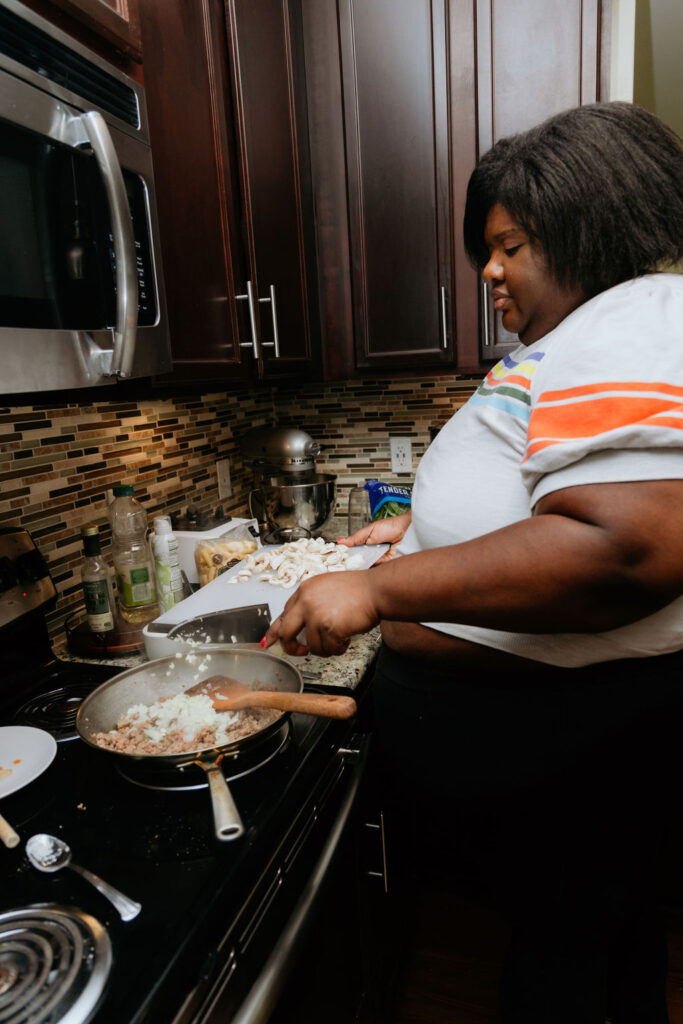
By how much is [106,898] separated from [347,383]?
6.03ft

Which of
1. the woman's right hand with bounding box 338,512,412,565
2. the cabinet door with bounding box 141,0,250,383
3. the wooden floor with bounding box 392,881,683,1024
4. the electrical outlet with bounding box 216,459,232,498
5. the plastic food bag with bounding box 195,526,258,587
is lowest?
the wooden floor with bounding box 392,881,683,1024

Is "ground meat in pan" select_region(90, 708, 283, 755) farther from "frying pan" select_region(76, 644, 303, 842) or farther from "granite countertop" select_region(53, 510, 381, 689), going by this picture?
"granite countertop" select_region(53, 510, 381, 689)

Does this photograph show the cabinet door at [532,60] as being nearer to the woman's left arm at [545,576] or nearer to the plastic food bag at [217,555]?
the plastic food bag at [217,555]

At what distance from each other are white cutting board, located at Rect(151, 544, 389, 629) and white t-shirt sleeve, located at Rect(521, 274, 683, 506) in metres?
0.73

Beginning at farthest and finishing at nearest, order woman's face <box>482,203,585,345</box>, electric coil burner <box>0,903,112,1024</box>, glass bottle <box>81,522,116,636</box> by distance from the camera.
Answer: glass bottle <box>81,522,116,636</box> < woman's face <box>482,203,585,345</box> < electric coil burner <box>0,903,112,1024</box>

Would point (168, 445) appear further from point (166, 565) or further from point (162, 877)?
point (162, 877)

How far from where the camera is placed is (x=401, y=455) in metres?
2.28

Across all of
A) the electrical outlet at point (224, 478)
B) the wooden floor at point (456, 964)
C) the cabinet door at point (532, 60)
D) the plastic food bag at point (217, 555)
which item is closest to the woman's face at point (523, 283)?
the cabinet door at point (532, 60)

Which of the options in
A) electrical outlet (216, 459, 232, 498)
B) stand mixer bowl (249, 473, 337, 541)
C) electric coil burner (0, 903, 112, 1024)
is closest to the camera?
electric coil burner (0, 903, 112, 1024)

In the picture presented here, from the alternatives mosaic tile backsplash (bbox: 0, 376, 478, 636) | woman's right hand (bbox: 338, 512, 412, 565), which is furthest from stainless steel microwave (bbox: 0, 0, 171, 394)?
woman's right hand (bbox: 338, 512, 412, 565)

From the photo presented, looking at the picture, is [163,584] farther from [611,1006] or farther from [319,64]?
[319,64]

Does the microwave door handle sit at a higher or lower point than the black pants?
higher

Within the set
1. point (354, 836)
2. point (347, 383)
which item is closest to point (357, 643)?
point (354, 836)

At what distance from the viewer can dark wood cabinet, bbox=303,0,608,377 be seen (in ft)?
5.32
